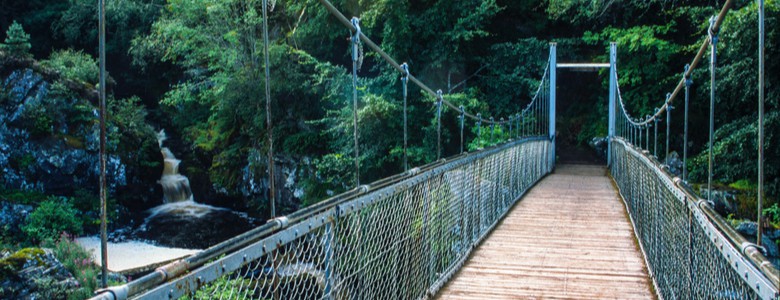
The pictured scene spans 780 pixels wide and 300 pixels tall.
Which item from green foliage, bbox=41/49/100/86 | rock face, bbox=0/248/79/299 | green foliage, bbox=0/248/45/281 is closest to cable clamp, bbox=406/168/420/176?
rock face, bbox=0/248/79/299

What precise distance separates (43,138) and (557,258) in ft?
34.9

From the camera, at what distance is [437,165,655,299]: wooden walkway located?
321 centimetres

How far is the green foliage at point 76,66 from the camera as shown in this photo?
530 inches

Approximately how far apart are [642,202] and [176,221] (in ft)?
30.9

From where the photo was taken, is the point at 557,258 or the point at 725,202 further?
the point at 725,202

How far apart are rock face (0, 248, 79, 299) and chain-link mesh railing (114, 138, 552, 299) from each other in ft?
14.3

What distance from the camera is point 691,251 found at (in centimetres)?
231

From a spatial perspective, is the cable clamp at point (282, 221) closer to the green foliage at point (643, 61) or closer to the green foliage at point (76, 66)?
the green foliage at point (643, 61)

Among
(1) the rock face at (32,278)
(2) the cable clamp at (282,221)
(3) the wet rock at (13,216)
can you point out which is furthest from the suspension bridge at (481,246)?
(3) the wet rock at (13,216)

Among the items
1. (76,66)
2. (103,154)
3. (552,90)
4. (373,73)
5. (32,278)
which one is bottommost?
(32,278)

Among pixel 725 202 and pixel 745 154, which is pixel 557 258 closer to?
pixel 725 202

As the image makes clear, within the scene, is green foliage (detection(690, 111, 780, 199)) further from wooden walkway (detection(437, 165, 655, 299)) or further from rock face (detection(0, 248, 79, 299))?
rock face (detection(0, 248, 79, 299))

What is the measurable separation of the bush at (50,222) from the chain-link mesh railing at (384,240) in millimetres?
7913

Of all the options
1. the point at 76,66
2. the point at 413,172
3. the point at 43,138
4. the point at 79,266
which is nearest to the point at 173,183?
the point at 43,138
